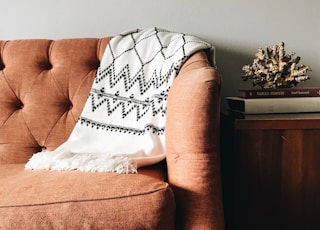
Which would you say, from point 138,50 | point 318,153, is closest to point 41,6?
point 138,50

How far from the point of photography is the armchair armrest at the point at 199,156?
645mm

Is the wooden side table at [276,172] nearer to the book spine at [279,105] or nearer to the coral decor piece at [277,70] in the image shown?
the book spine at [279,105]

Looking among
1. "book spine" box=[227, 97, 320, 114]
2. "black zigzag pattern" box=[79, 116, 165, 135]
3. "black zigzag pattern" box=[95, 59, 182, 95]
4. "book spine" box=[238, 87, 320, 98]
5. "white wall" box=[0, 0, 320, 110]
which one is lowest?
"black zigzag pattern" box=[79, 116, 165, 135]

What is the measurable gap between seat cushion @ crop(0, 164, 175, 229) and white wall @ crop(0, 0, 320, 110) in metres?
0.79

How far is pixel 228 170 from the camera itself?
1.04 metres

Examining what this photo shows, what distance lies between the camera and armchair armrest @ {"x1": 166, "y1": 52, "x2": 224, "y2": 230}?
64 cm

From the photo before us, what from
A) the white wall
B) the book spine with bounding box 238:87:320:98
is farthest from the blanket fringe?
the white wall

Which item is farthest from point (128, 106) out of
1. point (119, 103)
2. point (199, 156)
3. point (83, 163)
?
point (199, 156)

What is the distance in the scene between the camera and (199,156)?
2.13 feet

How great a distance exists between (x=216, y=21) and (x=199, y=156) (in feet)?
2.67

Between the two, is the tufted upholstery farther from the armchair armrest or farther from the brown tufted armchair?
the armchair armrest

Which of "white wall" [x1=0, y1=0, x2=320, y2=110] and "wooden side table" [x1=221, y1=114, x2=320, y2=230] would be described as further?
"white wall" [x1=0, y1=0, x2=320, y2=110]

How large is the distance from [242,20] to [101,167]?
0.89 meters

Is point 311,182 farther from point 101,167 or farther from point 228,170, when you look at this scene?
point 101,167
